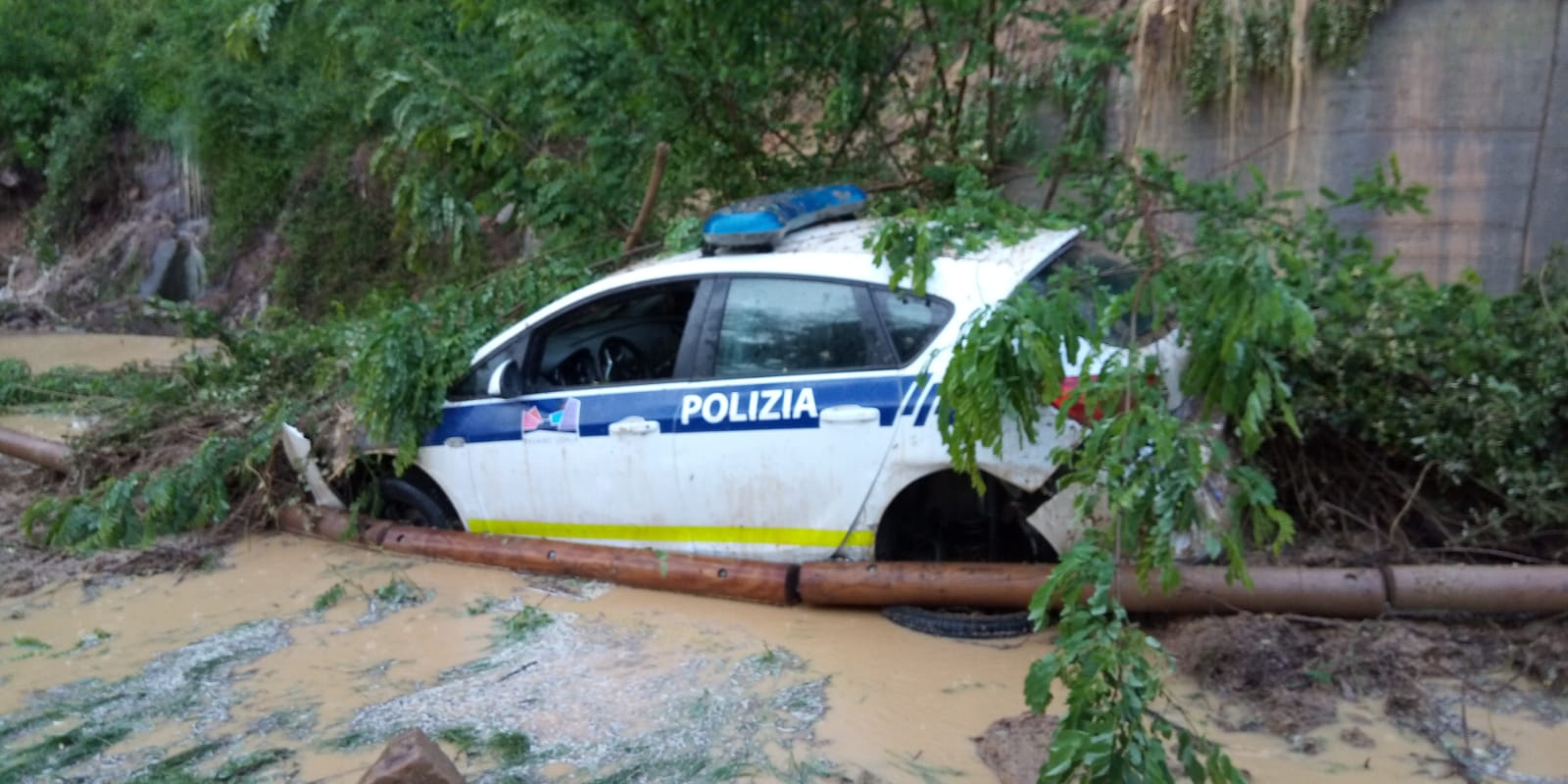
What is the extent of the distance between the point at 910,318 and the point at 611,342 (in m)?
1.67

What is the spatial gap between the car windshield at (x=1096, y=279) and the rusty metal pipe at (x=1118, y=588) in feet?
2.93

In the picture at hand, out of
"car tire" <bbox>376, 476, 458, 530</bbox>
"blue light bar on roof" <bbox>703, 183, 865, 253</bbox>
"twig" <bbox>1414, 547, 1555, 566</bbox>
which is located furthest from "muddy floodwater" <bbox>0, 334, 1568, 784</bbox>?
"blue light bar on roof" <bbox>703, 183, 865, 253</bbox>

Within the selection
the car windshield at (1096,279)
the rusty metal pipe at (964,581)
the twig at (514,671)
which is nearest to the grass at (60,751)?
the twig at (514,671)

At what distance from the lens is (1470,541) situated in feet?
16.6

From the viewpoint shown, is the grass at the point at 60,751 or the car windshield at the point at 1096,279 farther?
the car windshield at the point at 1096,279

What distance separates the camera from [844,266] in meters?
5.59

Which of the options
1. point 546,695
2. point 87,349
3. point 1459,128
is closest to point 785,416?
point 546,695

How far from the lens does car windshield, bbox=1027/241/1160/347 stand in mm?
4781

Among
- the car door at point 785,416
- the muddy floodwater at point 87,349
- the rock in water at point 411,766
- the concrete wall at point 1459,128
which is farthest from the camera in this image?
the muddy floodwater at point 87,349

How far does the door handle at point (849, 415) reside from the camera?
534cm

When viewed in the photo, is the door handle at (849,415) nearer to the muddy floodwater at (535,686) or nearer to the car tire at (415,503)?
the muddy floodwater at (535,686)

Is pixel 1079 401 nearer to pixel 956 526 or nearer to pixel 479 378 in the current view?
pixel 956 526

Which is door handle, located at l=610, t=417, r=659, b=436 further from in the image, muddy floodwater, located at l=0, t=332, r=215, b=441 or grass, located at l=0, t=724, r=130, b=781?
muddy floodwater, located at l=0, t=332, r=215, b=441

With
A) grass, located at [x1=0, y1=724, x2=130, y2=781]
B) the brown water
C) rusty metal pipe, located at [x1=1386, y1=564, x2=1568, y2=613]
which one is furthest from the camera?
the brown water
